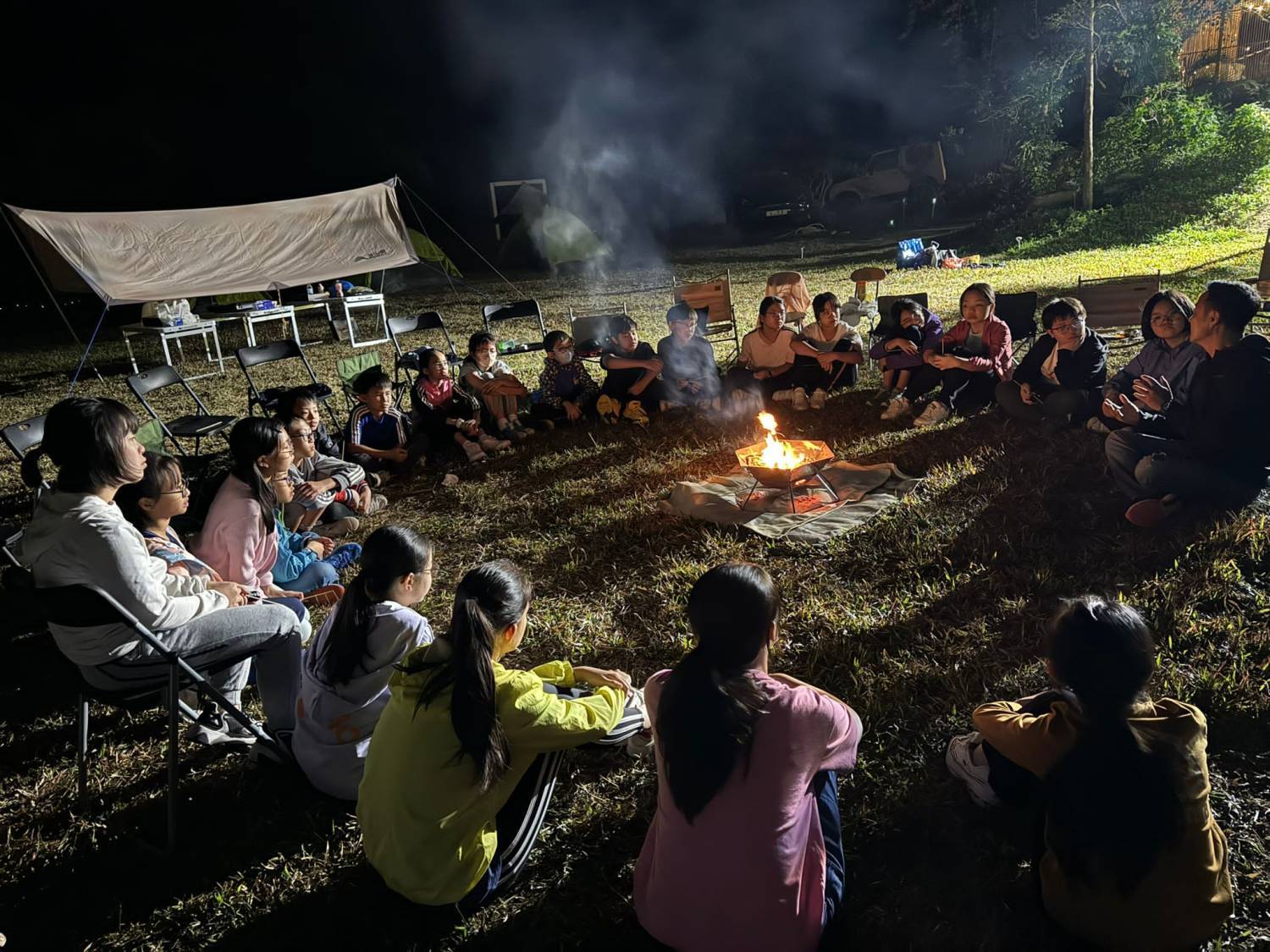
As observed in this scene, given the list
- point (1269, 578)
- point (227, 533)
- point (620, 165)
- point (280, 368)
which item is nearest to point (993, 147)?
point (620, 165)

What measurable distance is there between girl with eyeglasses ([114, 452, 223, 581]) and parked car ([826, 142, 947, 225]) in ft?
77.1

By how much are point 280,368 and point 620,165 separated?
642 inches

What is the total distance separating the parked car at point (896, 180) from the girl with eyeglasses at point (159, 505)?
77.1 ft

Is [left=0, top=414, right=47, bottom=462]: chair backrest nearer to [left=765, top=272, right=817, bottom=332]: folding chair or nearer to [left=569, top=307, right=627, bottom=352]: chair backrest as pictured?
[left=569, top=307, right=627, bottom=352]: chair backrest

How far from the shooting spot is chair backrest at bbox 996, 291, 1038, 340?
703 cm

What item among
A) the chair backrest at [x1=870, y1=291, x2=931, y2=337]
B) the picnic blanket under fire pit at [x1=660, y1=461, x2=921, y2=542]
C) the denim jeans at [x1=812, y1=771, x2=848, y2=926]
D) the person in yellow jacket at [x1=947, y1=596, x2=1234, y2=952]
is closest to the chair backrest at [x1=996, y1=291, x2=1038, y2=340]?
the chair backrest at [x1=870, y1=291, x2=931, y2=337]

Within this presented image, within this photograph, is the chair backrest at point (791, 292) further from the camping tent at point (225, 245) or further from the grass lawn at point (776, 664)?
the camping tent at point (225, 245)

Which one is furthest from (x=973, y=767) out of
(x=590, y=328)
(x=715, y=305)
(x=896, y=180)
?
(x=896, y=180)

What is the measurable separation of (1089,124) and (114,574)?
21138 mm

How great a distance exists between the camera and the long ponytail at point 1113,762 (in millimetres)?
1791

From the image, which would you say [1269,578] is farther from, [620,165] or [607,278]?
[620,165]

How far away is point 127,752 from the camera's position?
10.9 ft

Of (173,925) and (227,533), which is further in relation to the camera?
(227,533)

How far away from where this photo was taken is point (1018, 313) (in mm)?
7082
